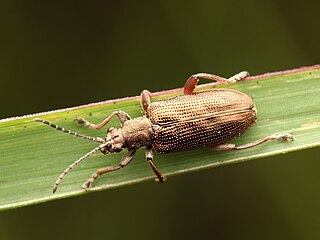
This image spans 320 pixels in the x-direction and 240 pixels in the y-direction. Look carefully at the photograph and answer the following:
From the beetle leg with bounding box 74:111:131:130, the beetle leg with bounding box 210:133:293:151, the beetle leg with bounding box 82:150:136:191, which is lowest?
the beetle leg with bounding box 210:133:293:151

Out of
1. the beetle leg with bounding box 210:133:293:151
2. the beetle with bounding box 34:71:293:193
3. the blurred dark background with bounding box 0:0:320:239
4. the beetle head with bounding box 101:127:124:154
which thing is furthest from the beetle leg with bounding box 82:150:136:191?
the beetle leg with bounding box 210:133:293:151

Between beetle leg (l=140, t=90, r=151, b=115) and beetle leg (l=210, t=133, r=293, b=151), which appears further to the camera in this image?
beetle leg (l=140, t=90, r=151, b=115)

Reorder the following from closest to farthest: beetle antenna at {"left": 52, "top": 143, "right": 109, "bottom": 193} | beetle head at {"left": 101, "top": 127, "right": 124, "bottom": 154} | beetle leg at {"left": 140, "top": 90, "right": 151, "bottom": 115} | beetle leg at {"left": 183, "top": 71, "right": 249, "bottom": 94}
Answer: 1. beetle antenna at {"left": 52, "top": 143, "right": 109, "bottom": 193}
2. beetle head at {"left": 101, "top": 127, "right": 124, "bottom": 154}
3. beetle leg at {"left": 140, "top": 90, "right": 151, "bottom": 115}
4. beetle leg at {"left": 183, "top": 71, "right": 249, "bottom": 94}

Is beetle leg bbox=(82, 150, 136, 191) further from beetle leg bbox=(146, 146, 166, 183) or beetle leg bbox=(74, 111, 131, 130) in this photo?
beetle leg bbox=(74, 111, 131, 130)

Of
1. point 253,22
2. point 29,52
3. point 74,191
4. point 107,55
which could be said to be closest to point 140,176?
point 74,191

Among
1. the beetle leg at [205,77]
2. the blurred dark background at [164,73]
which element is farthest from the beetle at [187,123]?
the blurred dark background at [164,73]

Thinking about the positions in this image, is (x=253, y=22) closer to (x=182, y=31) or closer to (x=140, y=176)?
(x=182, y=31)
